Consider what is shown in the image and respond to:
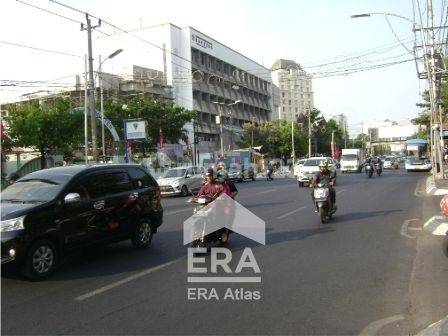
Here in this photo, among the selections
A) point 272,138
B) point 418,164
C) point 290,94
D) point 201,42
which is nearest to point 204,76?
point 201,42

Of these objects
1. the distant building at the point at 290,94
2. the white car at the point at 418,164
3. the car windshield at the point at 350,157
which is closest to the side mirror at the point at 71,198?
the white car at the point at 418,164

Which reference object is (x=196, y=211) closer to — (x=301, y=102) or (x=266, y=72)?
(x=266, y=72)

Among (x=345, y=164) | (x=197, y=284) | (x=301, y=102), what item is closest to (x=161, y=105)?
(x=345, y=164)

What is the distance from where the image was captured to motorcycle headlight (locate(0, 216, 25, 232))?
6.86m

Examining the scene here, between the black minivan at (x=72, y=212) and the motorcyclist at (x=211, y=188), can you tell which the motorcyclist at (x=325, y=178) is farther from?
the black minivan at (x=72, y=212)

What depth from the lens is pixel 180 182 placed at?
2530cm

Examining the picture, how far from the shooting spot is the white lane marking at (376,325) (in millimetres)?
4900

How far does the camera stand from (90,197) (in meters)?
8.40

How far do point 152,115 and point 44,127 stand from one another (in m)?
12.1

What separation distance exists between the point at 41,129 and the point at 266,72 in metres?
67.4

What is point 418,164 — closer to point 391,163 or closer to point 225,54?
point 391,163

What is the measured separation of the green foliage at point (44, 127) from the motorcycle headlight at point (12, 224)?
29.8m

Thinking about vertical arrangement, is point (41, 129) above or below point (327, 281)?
above

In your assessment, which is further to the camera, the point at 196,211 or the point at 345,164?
the point at 345,164
